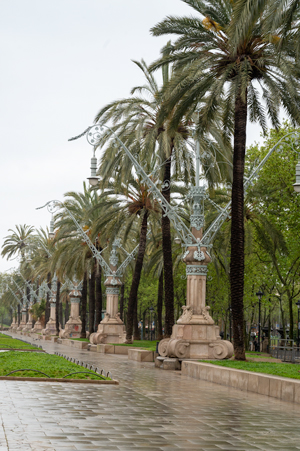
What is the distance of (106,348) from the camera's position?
33.3 metres

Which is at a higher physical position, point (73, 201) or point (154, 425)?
point (73, 201)

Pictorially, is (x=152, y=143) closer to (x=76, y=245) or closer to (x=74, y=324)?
(x=76, y=245)

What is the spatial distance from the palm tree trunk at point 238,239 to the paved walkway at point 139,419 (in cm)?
563

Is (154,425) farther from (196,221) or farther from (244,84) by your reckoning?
(196,221)

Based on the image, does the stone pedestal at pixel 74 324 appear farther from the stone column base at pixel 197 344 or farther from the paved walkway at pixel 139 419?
the paved walkway at pixel 139 419

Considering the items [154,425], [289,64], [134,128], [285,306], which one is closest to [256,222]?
[134,128]

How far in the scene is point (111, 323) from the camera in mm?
38188

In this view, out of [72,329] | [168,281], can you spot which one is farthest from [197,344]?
[72,329]

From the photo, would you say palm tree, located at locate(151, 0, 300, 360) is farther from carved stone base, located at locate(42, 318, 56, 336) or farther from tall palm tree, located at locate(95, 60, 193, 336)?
carved stone base, located at locate(42, 318, 56, 336)

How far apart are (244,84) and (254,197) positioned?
15.9 m

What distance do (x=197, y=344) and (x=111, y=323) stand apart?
1673 centimetres

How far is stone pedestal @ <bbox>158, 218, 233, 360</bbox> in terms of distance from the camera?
21.8 meters

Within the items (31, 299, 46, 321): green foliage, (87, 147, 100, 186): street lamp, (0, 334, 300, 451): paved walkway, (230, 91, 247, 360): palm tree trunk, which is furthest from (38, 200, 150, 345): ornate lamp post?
(31, 299, 46, 321): green foliage

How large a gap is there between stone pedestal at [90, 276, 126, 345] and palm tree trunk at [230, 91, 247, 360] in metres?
18.0
